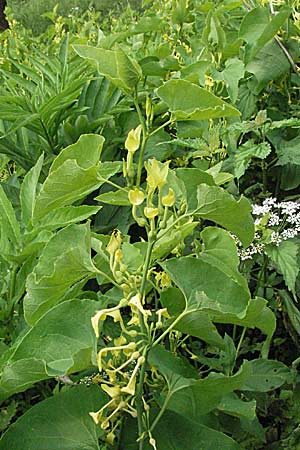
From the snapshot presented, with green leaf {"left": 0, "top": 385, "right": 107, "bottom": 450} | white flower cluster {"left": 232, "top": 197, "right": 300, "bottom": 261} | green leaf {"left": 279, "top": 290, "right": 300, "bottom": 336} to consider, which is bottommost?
green leaf {"left": 279, "top": 290, "right": 300, "bottom": 336}

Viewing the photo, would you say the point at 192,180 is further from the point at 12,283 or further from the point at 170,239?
the point at 12,283

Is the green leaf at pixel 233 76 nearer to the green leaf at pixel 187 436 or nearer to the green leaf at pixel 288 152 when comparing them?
the green leaf at pixel 288 152

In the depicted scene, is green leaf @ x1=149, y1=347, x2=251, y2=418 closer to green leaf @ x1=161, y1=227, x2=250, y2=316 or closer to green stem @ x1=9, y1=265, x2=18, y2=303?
green leaf @ x1=161, y1=227, x2=250, y2=316

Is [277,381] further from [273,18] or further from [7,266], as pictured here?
[273,18]

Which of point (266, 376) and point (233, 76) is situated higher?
point (233, 76)

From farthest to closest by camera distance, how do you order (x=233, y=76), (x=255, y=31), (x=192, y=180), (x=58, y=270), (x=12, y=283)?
1. (x=255, y=31)
2. (x=233, y=76)
3. (x=12, y=283)
4. (x=192, y=180)
5. (x=58, y=270)

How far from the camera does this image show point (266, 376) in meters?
1.25

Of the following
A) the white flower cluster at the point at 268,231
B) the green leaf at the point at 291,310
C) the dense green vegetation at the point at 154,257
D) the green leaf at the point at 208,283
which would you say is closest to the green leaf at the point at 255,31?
the dense green vegetation at the point at 154,257

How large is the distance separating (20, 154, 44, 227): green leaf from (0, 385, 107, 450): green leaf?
0.40 m

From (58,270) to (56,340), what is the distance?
0.37 ft

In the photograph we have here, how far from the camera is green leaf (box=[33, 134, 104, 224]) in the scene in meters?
0.95

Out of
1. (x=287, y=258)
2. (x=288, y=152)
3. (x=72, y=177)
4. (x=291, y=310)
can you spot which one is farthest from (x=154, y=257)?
(x=288, y=152)

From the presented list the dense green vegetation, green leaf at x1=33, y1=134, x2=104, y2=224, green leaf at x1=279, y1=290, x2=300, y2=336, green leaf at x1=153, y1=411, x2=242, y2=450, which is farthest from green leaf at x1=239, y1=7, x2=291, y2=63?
green leaf at x1=153, y1=411, x2=242, y2=450

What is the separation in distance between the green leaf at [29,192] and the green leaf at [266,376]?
0.49m
